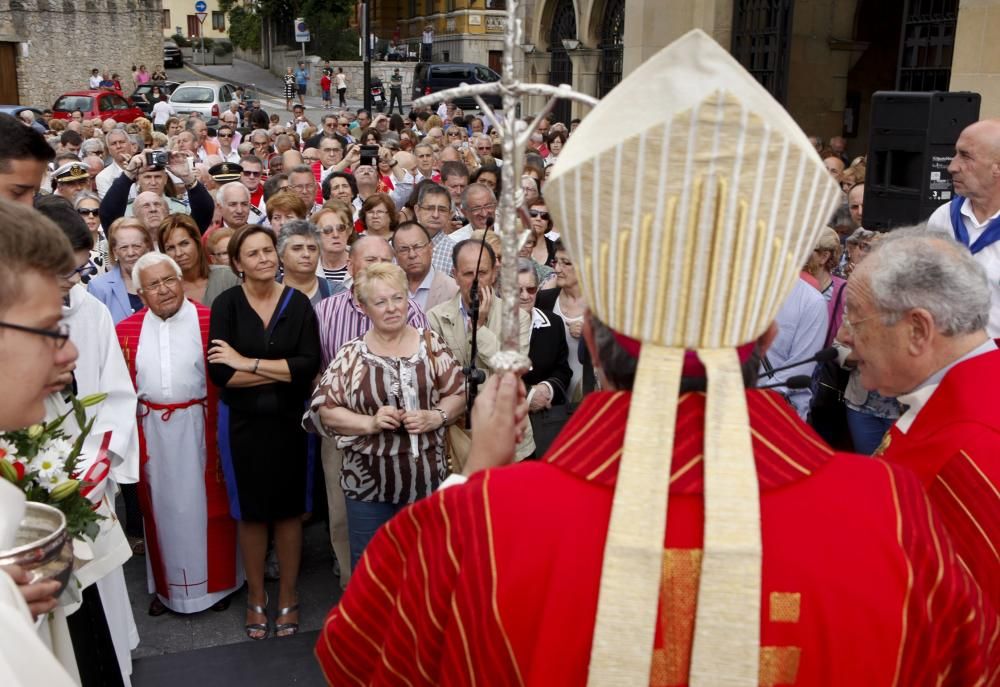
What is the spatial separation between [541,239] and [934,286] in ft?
14.7

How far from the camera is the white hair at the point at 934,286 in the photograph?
7.74 feet

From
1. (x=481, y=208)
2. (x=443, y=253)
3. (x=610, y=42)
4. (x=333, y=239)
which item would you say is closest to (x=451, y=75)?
(x=610, y=42)

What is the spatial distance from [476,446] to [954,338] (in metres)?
1.23

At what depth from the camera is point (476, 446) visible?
1.98 meters

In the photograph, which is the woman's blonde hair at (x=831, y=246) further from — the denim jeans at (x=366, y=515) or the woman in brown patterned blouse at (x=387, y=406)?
the denim jeans at (x=366, y=515)

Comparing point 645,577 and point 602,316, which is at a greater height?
point 602,316

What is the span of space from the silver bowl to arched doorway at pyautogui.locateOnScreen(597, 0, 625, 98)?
1939cm

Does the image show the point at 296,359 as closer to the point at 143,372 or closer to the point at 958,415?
the point at 143,372

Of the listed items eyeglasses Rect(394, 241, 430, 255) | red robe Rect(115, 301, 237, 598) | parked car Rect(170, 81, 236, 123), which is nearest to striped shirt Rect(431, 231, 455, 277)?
eyeglasses Rect(394, 241, 430, 255)

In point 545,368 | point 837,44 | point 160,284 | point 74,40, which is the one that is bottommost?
point 545,368

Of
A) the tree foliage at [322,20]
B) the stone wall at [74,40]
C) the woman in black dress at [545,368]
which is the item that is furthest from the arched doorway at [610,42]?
the tree foliage at [322,20]

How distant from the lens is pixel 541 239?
6.76 m

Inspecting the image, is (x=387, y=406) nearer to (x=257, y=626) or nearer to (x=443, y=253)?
(x=257, y=626)

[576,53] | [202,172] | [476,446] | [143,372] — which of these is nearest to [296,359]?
[143,372]
